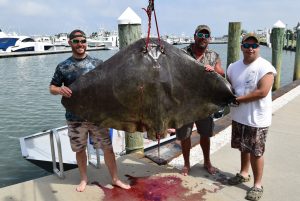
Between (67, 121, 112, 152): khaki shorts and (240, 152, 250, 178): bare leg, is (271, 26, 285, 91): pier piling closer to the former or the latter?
(240, 152, 250, 178): bare leg

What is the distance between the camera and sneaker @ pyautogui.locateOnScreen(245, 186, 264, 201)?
12.4 ft

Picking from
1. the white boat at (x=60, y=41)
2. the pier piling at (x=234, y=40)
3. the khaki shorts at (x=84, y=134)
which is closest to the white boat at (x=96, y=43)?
the white boat at (x=60, y=41)

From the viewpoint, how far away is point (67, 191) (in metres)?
4.01

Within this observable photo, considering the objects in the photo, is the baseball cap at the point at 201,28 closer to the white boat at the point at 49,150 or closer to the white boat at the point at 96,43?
the white boat at the point at 49,150

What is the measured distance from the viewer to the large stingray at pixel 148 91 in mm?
3074

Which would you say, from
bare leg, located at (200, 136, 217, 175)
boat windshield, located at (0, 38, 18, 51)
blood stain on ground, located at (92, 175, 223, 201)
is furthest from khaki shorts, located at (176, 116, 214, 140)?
boat windshield, located at (0, 38, 18, 51)

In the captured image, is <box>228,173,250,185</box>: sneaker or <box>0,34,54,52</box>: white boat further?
<box>0,34,54,52</box>: white boat

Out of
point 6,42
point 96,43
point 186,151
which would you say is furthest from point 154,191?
point 96,43

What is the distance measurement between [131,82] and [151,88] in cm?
20

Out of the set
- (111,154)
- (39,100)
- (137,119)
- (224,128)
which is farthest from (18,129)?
(137,119)

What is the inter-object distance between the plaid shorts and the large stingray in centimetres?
60

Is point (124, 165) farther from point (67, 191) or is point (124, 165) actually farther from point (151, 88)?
point (151, 88)

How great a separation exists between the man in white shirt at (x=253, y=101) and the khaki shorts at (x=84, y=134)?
158cm

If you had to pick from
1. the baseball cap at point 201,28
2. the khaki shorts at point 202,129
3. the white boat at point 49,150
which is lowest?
the white boat at point 49,150
